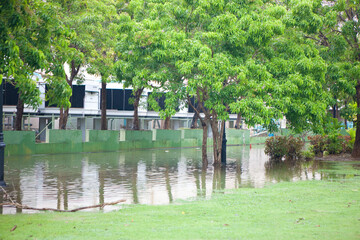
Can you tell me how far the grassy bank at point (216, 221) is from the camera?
7469mm

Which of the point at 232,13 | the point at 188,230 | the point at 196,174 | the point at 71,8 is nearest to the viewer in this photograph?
the point at 188,230

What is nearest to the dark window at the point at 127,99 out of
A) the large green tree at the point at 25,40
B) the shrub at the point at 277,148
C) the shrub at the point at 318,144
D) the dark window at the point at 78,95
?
the dark window at the point at 78,95

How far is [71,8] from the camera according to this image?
2609 centimetres

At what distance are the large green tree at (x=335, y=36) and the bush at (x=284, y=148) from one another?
9.30 feet

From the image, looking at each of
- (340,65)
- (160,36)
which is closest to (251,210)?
(160,36)

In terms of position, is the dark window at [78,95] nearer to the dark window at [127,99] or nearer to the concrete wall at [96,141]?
the dark window at [127,99]

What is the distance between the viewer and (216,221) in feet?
28.3

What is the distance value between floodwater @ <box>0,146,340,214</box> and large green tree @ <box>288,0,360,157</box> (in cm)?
418

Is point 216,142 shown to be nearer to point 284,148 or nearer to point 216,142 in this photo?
point 216,142

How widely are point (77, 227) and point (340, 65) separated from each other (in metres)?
17.8

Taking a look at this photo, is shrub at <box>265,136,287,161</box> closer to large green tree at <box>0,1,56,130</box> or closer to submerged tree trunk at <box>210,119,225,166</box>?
submerged tree trunk at <box>210,119,225,166</box>

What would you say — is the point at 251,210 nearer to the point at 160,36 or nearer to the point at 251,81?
the point at 251,81

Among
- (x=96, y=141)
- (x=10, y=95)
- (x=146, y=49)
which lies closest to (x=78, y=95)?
(x=10, y=95)

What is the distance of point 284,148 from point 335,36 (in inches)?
248
